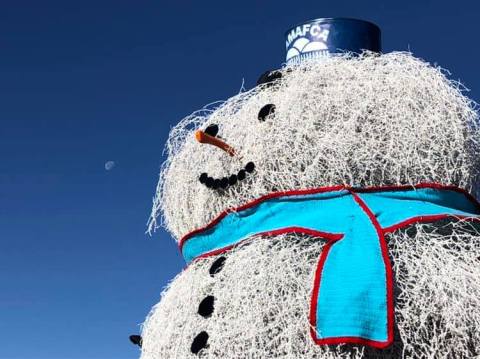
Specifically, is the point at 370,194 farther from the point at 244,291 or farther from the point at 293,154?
the point at 244,291

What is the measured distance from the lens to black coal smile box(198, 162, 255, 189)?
343 centimetres

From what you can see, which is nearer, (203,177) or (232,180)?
(232,180)

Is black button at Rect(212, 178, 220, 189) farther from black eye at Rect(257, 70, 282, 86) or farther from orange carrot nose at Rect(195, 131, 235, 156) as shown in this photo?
black eye at Rect(257, 70, 282, 86)

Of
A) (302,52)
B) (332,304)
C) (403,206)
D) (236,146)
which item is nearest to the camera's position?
(332,304)

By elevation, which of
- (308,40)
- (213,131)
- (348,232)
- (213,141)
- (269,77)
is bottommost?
(348,232)

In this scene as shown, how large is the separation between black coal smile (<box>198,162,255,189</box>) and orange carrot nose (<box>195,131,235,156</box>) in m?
0.10

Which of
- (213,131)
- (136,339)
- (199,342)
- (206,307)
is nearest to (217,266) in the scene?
(206,307)

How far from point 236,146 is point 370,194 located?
0.55m

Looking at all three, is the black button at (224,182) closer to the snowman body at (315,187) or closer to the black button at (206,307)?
the snowman body at (315,187)

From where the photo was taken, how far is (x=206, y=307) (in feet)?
10.7

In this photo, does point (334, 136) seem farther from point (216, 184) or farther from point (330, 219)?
point (216, 184)

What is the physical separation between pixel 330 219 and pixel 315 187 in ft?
0.47

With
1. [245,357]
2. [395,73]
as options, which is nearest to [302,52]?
[395,73]

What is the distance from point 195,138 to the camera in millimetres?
3652
